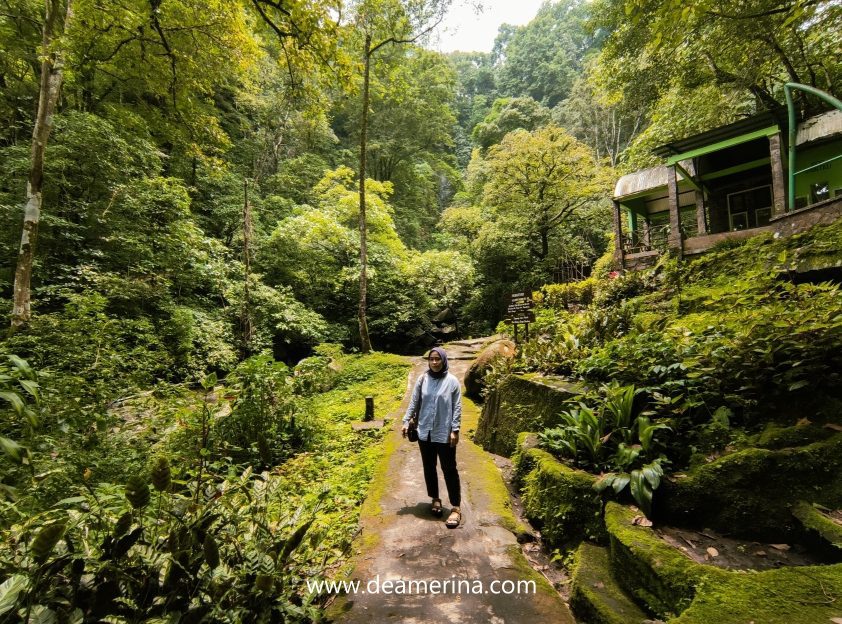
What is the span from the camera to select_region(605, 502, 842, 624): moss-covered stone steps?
1.71m

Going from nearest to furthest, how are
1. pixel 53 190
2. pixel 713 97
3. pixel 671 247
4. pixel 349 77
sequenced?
pixel 349 77 < pixel 53 190 < pixel 671 247 < pixel 713 97

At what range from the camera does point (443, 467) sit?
387cm

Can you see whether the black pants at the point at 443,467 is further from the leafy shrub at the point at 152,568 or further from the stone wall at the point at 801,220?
the stone wall at the point at 801,220

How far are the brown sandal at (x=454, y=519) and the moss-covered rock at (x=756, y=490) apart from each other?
174 cm

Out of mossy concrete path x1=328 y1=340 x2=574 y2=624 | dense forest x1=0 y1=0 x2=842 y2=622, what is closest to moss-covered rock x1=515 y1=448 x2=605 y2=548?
mossy concrete path x1=328 y1=340 x2=574 y2=624

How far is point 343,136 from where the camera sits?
31.4 m

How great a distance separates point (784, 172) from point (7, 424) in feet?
53.1

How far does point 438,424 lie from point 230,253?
14341mm

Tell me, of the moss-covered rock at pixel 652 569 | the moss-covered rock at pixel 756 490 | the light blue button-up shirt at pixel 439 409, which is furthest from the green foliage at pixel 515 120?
the moss-covered rock at pixel 652 569

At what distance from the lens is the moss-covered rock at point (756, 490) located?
2.51m

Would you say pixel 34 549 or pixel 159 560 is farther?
pixel 159 560

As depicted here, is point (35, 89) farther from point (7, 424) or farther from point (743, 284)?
point (743, 284)

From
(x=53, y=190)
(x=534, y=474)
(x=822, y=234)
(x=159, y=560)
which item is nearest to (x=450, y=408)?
(x=534, y=474)

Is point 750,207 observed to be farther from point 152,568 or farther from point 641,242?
point 152,568
